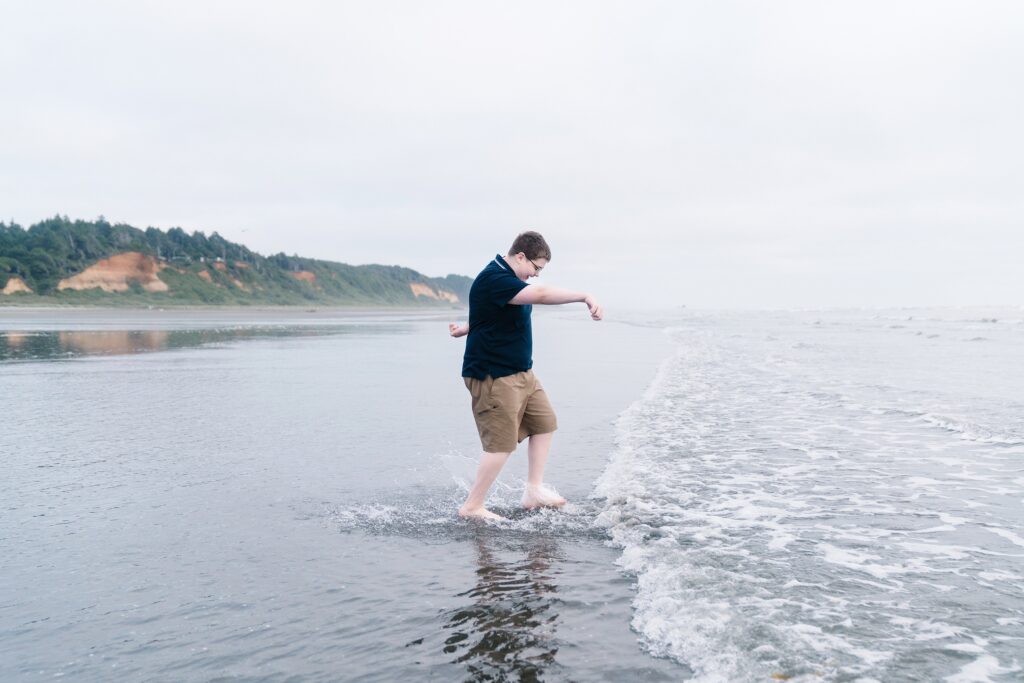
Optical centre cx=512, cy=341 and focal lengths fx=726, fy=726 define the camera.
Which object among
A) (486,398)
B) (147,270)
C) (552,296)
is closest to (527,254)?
(552,296)

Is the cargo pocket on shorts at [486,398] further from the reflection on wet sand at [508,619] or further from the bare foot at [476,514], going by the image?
the reflection on wet sand at [508,619]

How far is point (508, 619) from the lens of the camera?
3178 mm

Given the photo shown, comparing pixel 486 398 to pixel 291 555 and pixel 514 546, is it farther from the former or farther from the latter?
pixel 291 555

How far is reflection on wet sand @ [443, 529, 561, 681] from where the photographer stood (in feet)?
9.14

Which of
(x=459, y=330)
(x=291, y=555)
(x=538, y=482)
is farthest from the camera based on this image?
(x=459, y=330)

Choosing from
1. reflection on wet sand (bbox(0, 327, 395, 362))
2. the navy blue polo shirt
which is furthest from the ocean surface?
reflection on wet sand (bbox(0, 327, 395, 362))

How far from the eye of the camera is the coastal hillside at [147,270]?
6341cm

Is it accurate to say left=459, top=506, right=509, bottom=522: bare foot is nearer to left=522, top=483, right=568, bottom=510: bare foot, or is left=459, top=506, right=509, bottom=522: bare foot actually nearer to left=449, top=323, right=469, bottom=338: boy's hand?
left=522, top=483, right=568, bottom=510: bare foot

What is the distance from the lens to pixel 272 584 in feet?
11.6

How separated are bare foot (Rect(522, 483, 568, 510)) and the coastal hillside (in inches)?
2584

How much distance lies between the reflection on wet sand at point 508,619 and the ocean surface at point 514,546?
0.05 feet

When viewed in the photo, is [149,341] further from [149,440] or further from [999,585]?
[999,585]

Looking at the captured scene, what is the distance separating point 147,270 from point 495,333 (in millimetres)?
77431

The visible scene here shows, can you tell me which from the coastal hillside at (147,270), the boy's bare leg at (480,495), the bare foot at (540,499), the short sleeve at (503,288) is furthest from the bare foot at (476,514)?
the coastal hillside at (147,270)
